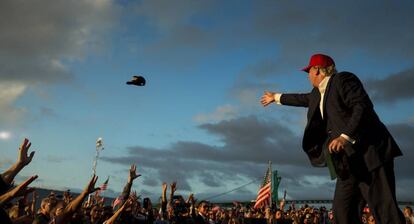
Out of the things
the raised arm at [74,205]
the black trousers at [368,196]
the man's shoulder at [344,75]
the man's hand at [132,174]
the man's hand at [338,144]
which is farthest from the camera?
the man's hand at [132,174]

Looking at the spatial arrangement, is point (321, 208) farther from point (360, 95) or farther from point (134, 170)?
point (360, 95)

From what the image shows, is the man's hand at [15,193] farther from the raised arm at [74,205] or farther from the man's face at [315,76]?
the man's face at [315,76]

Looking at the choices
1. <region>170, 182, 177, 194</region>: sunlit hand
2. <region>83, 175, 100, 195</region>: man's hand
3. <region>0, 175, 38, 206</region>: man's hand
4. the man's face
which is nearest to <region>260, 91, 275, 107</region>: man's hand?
the man's face

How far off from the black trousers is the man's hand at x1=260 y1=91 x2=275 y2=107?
1630 millimetres

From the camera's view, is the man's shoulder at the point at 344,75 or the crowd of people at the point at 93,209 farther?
the crowd of people at the point at 93,209

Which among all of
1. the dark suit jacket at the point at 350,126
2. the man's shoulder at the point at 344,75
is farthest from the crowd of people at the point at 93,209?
the man's shoulder at the point at 344,75

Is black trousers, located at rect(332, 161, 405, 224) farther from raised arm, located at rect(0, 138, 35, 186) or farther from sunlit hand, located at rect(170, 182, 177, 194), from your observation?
sunlit hand, located at rect(170, 182, 177, 194)

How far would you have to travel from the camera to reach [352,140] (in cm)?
393

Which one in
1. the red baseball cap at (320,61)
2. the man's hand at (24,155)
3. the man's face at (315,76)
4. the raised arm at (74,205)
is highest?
the red baseball cap at (320,61)

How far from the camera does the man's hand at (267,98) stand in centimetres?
547

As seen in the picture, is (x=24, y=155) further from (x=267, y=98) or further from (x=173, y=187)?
(x=173, y=187)

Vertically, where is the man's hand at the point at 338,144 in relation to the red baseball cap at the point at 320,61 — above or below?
below

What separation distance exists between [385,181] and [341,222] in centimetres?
59

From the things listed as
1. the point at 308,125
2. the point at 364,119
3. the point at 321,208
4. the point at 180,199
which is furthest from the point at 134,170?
the point at 321,208
